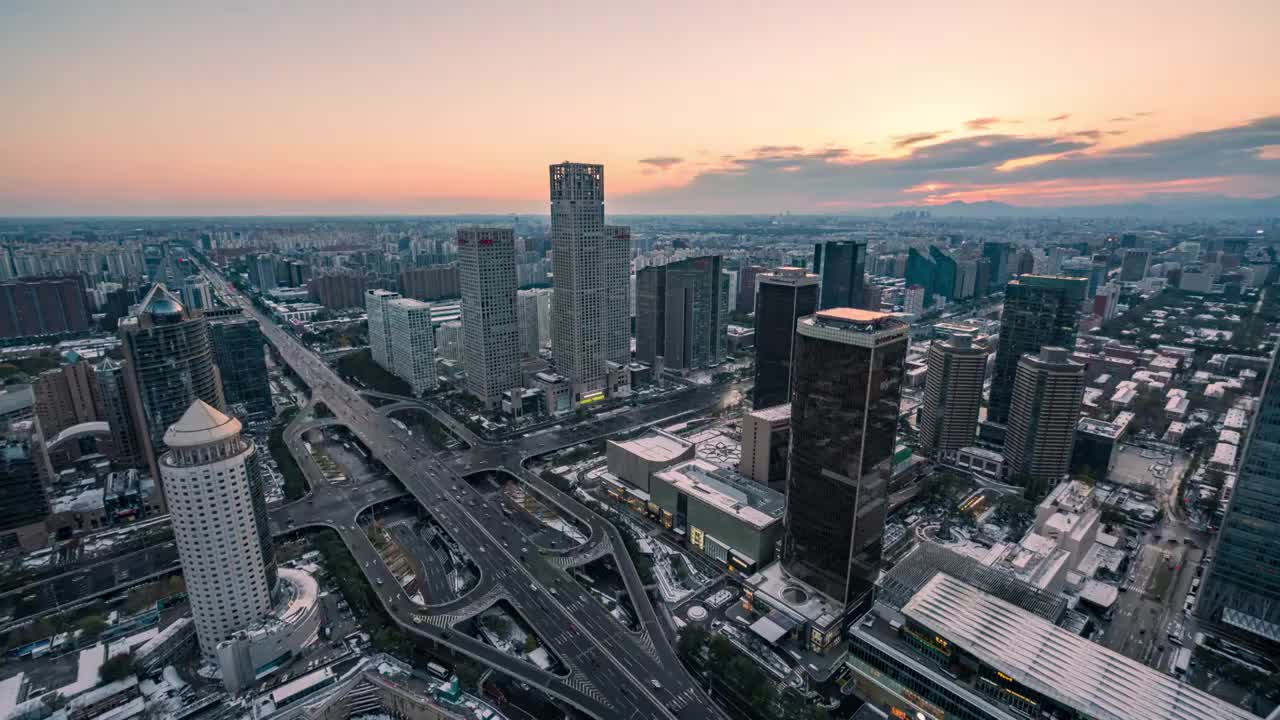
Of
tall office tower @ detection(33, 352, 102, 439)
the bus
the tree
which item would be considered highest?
tall office tower @ detection(33, 352, 102, 439)

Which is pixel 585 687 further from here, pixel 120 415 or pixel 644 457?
pixel 120 415

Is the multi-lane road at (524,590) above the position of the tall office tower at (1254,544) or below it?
below

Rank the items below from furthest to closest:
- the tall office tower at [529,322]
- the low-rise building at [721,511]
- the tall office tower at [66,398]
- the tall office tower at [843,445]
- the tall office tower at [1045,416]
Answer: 1. the tall office tower at [529,322]
2. the tall office tower at [66,398]
3. the tall office tower at [1045,416]
4. the low-rise building at [721,511]
5. the tall office tower at [843,445]

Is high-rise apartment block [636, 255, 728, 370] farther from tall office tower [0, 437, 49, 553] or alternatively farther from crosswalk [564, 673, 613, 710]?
tall office tower [0, 437, 49, 553]

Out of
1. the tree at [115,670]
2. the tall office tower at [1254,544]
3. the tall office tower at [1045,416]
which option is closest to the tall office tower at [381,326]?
the tree at [115,670]

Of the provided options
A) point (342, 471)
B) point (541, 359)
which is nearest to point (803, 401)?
point (342, 471)

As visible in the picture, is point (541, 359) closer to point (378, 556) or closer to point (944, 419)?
point (378, 556)

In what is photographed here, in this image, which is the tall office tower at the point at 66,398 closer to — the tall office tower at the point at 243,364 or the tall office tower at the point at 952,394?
the tall office tower at the point at 243,364

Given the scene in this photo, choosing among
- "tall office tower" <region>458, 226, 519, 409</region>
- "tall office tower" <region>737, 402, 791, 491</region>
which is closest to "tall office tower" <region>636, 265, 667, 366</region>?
"tall office tower" <region>458, 226, 519, 409</region>
